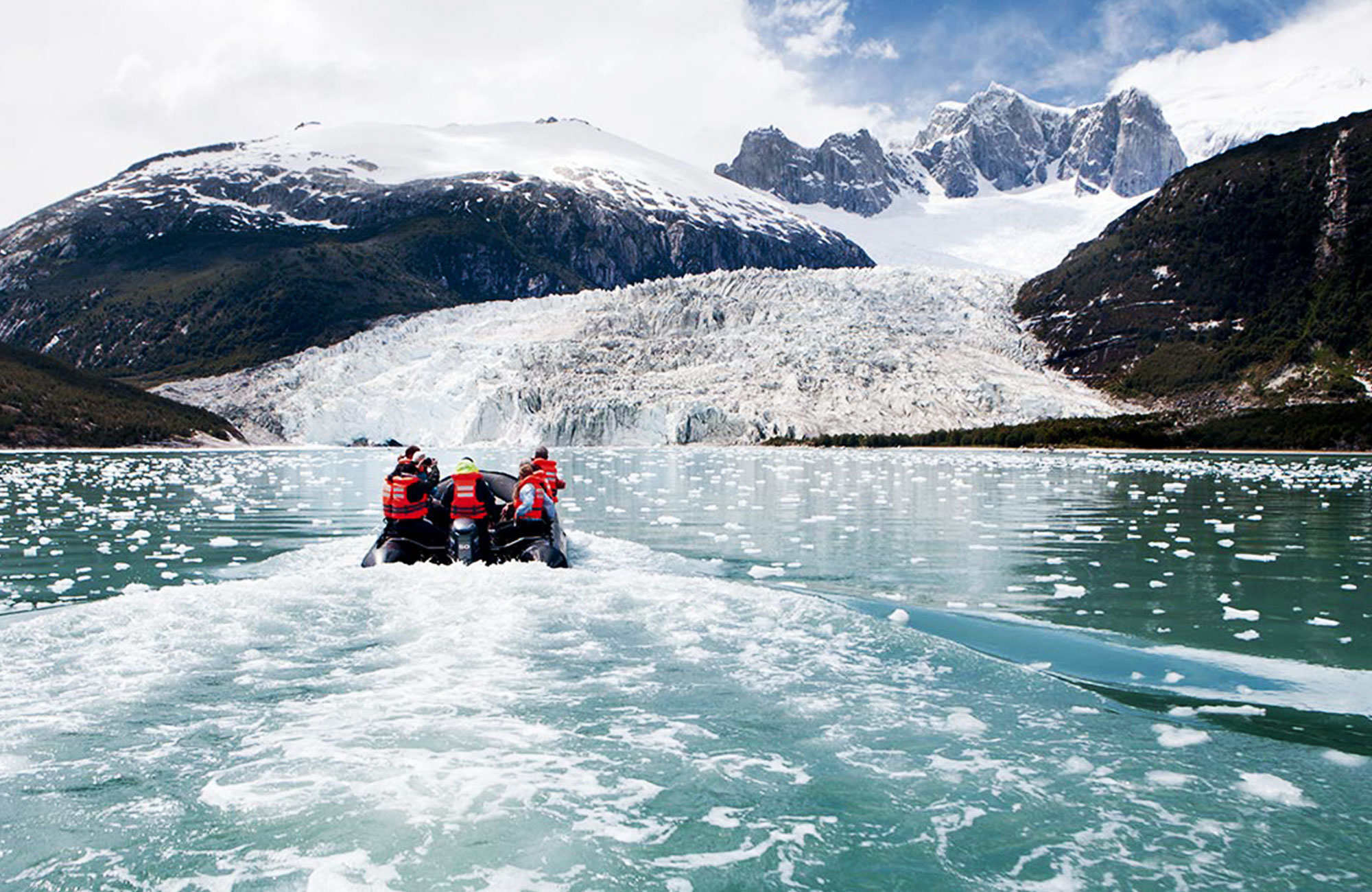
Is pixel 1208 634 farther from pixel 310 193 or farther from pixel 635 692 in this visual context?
pixel 310 193

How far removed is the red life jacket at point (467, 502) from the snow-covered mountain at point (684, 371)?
2273 inches

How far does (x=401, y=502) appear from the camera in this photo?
1318 centimetres

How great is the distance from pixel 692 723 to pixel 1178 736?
10.6 feet

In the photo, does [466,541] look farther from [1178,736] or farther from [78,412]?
[78,412]

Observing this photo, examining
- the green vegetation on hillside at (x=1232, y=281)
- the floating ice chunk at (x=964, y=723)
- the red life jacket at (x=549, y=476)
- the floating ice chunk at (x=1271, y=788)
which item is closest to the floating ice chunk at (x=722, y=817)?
the floating ice chunk at (x=964, y=723)

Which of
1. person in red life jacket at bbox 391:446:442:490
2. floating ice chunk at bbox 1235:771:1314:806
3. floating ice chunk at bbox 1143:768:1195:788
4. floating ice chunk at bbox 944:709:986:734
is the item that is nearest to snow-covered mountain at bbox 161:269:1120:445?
person in red life jacket at bbox 391:446:442:490

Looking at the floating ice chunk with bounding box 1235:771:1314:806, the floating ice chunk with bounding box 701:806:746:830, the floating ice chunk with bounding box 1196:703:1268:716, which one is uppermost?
the floating ice chunk with bounding box 1196:703:1268:716

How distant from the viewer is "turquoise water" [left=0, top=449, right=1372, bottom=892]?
16.0 feet

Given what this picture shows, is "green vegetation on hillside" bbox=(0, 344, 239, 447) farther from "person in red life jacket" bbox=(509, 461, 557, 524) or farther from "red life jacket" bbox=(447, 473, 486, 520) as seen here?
"person in red life jacket" bbox=(509, 461, 557, 524)

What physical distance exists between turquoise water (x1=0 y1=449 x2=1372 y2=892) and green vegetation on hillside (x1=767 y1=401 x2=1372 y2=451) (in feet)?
161

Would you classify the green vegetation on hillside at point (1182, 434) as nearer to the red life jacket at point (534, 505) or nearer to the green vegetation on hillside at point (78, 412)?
the green vegetation on hillside at point (78, 412)

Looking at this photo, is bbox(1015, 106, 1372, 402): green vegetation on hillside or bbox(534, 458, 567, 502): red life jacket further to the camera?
bbox(1015, 106, 1372, 402): green vegetation on hillside

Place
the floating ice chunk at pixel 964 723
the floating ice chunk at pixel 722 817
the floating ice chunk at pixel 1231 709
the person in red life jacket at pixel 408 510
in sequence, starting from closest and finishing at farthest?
the floating ice chunk at pixel 722 817 → the floating ice chunk at pixel 964 723 → the floating ice chunk at pixel 1231 709 → the person in red life jacket at pixel 408 510

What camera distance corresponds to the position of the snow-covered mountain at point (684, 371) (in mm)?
72812
